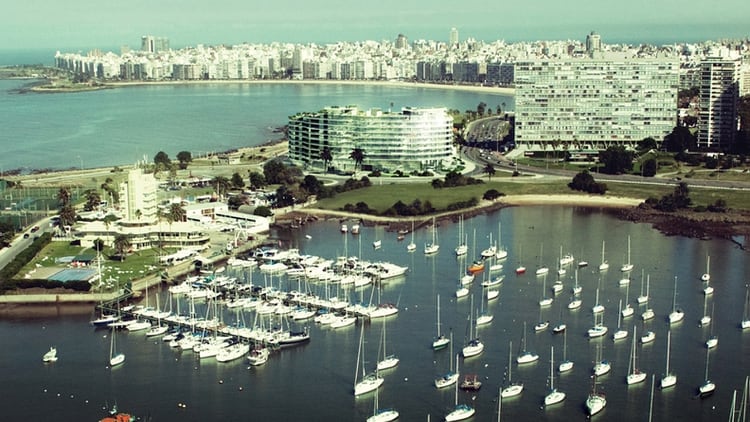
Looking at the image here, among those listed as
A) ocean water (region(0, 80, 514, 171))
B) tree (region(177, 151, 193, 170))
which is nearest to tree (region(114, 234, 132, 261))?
tree (region(177, 151, 193, 170))

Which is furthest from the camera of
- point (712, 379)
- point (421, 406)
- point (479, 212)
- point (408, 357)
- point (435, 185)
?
point (435, 185)

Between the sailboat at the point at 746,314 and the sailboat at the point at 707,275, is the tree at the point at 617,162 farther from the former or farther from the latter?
the sailboat at the point at 746,314

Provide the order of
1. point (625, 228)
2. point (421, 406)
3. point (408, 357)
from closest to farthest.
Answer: point (421, 406) < point (408, 357) < point (625, 228)

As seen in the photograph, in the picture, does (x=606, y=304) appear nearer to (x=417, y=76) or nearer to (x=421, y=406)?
(x=421, y=406)

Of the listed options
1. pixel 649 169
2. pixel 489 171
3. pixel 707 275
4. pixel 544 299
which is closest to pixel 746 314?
pixel 707 275

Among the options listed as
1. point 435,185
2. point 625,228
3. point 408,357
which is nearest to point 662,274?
point 625,228

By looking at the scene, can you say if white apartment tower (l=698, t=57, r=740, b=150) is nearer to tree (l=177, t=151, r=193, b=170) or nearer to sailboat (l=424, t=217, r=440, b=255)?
sailboat (l=424, t=217, r=440, b=255)

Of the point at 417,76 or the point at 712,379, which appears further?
the point at 417,76
